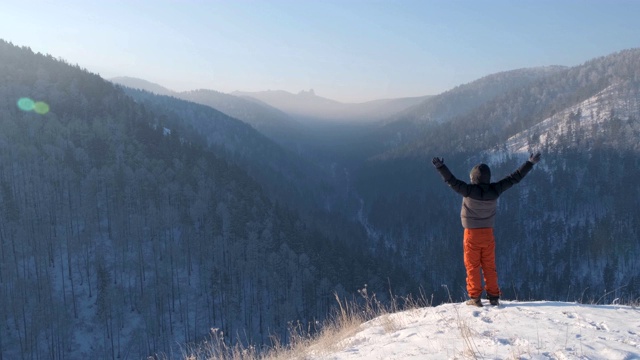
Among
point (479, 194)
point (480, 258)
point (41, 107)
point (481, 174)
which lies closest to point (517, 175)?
point (481, 174)

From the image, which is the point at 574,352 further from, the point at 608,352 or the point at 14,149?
the point at 14,149

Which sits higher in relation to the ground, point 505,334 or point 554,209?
point 505,334

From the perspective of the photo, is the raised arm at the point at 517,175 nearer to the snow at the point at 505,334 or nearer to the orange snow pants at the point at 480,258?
the orange snow pants at the point at 480,258

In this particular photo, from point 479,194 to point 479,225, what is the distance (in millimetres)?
594

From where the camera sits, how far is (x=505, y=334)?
561 centimetres

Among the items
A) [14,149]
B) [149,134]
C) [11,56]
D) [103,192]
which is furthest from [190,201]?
[11,56]

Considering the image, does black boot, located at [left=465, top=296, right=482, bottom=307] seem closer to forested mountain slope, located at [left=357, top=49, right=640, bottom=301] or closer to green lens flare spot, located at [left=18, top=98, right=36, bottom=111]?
forested mountain slope, located at [left=357, top=49, right=640, bottom=301]

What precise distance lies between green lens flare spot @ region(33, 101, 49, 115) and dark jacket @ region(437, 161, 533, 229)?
345 ft

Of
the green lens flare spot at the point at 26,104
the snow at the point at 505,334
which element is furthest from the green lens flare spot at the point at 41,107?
the snow at the point at 505,334

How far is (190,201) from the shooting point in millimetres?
86875

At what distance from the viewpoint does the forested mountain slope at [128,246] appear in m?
61.2

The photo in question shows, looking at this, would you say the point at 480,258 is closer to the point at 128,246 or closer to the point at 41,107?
the point at 128,246

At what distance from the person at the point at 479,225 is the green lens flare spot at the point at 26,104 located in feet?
350

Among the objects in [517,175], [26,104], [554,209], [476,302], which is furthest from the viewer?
[554,209]
